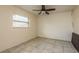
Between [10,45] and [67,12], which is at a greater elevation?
[67,12]

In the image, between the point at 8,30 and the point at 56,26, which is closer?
the point at 8,30

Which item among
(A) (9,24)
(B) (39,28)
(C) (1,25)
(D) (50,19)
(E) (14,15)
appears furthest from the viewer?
(B) (39,28)

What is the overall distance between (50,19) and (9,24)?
4895 mm

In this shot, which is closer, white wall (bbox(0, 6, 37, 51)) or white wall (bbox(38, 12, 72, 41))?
white wall (bbox(0, 6, 37, 51))

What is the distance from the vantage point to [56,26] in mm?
8961

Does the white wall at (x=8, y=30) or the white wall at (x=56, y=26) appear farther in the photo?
the white wall at (x=56, y=26)

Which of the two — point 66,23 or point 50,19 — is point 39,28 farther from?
point 66,23

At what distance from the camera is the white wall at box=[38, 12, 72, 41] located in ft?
27.1

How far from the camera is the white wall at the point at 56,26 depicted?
8250mm
